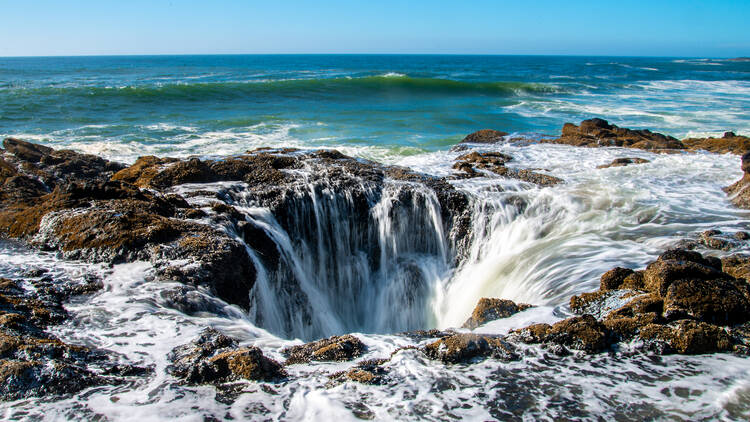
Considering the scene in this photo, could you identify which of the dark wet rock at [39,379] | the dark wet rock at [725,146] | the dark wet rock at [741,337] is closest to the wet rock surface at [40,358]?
the dark wet rock at [39,379]

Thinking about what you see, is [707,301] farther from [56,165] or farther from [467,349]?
[56,165]

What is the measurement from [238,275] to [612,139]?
13250 mm

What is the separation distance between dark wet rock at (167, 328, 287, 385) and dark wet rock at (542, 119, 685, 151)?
13.0m

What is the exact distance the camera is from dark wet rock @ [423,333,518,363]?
12.5 feet

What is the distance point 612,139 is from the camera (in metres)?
14.3

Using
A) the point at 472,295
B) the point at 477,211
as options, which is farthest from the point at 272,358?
the point at 477,211

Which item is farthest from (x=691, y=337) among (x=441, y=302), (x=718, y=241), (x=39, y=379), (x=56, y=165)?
(x=56, y=165)

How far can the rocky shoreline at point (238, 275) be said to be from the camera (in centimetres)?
347

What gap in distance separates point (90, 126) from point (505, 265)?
20457 mm

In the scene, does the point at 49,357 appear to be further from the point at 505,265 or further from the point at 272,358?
the point at 505,265

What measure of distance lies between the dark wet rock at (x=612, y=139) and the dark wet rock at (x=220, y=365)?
512 inches

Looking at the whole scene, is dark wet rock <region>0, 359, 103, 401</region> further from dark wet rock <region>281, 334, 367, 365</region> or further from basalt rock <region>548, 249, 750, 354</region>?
basalt rock <region>548, 249, 750, 354</region>

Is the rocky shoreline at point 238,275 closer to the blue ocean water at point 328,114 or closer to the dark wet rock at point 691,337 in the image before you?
the dark wet rock at point 691,337

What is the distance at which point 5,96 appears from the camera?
2759 centimetres
